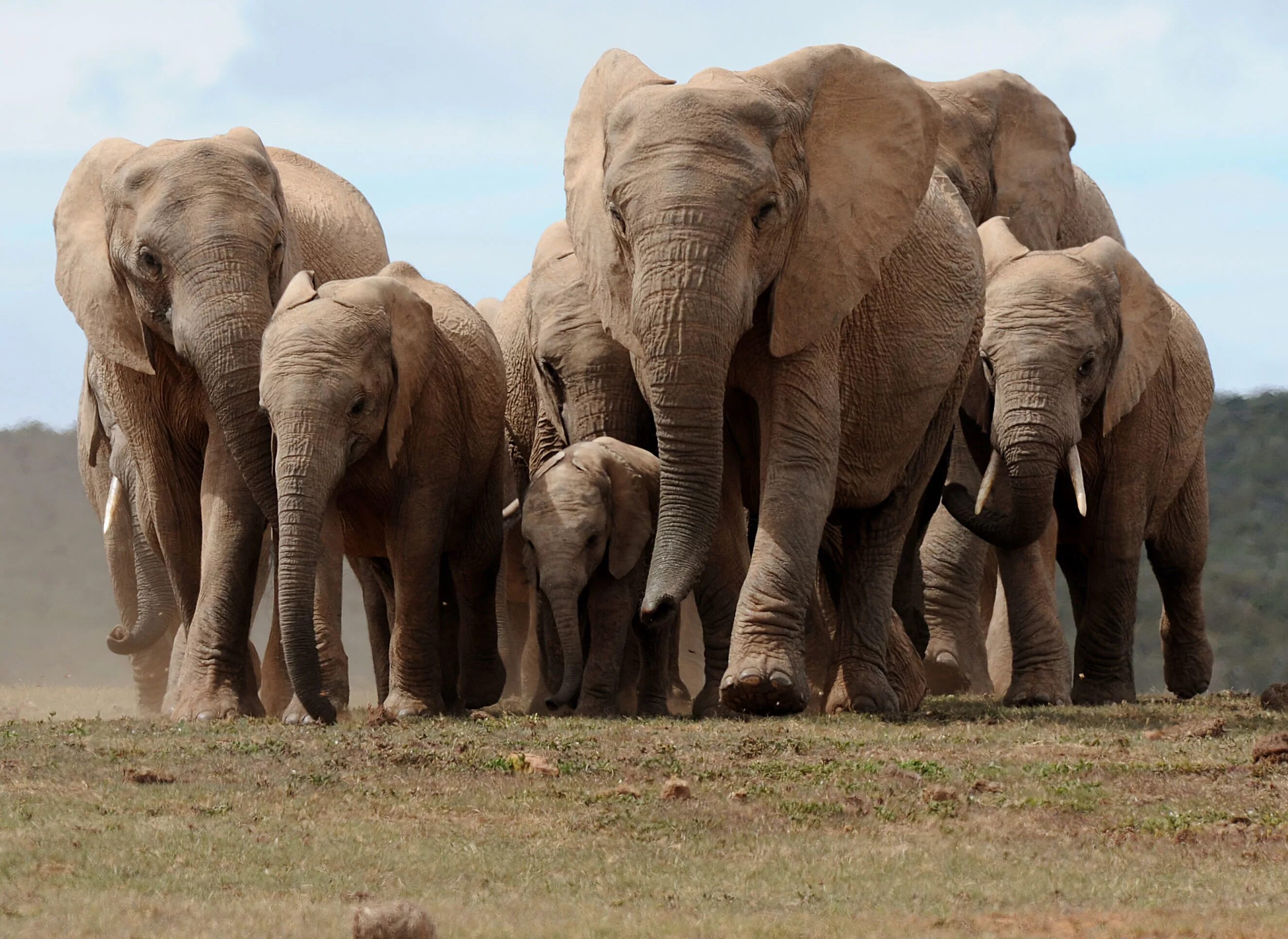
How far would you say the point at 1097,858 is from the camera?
7.41 m

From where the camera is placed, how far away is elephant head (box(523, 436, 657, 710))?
36.9ft

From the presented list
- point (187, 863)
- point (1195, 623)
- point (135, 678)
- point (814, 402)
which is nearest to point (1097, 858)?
point (187, 863)

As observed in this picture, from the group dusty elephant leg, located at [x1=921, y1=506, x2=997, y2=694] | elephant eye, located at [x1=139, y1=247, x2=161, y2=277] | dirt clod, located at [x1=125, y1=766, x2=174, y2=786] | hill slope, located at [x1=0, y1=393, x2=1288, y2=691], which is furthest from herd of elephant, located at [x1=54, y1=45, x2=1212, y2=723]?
hill slope, located at [x1=0, y1=393, x2=1288, y2=691]

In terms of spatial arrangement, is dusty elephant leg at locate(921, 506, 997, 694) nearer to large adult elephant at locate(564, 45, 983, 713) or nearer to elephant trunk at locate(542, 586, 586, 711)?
large adult elephant at locate(564, 45, 983, 713)

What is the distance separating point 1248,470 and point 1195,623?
19104 mm

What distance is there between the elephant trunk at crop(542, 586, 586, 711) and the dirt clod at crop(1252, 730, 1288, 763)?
131 inches

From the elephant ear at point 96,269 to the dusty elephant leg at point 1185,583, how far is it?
6.83m

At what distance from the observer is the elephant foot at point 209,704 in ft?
36.0

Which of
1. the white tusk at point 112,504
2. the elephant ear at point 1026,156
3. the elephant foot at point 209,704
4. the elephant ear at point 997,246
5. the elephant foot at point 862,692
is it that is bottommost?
the elephant foot at point 209,704

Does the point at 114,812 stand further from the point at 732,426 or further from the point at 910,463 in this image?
the point at 910,463

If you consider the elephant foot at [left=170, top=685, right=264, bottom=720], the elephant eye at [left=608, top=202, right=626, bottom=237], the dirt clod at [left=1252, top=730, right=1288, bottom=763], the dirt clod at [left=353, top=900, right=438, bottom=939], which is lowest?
the dirt clod at [left=353, top=900, right=438, bottom=939]

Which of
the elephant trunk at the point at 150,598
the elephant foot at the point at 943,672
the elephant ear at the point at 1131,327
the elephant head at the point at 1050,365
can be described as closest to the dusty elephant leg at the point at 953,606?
the elephant foot at the point at 943,672

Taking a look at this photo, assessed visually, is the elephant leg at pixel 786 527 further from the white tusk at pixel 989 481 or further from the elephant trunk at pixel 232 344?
the elephant trunk at pixel 232 344

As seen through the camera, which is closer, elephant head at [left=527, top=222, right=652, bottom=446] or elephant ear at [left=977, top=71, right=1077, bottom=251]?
elephant head at [left=527, top=222, right=652, bottom=446]
